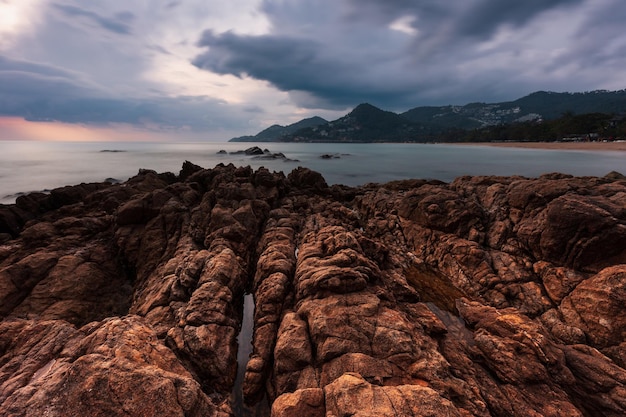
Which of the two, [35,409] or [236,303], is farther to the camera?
[236,303]

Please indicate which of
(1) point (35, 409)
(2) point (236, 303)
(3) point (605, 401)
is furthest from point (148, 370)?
(3) point (605, 401)

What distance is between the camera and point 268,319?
49.2ft

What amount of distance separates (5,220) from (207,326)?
96.2 feet

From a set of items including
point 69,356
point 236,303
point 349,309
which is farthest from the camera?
point 236,303

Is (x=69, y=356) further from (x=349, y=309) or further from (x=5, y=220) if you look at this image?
(x=5, y=220)

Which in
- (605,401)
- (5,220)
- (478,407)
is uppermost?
(5,220)

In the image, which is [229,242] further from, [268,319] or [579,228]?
[579,228]

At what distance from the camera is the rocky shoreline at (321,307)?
977 cm

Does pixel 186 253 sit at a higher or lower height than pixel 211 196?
lower

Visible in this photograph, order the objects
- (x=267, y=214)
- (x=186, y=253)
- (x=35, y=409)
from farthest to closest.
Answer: (x=267, y=214) → (x=186, y=253) → (x=35, y=409)

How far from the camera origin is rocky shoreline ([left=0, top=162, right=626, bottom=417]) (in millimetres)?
9766

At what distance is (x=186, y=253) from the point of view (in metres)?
21.3

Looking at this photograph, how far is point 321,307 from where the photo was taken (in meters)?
14.0

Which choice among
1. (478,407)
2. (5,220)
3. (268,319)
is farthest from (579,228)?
(5,220)
